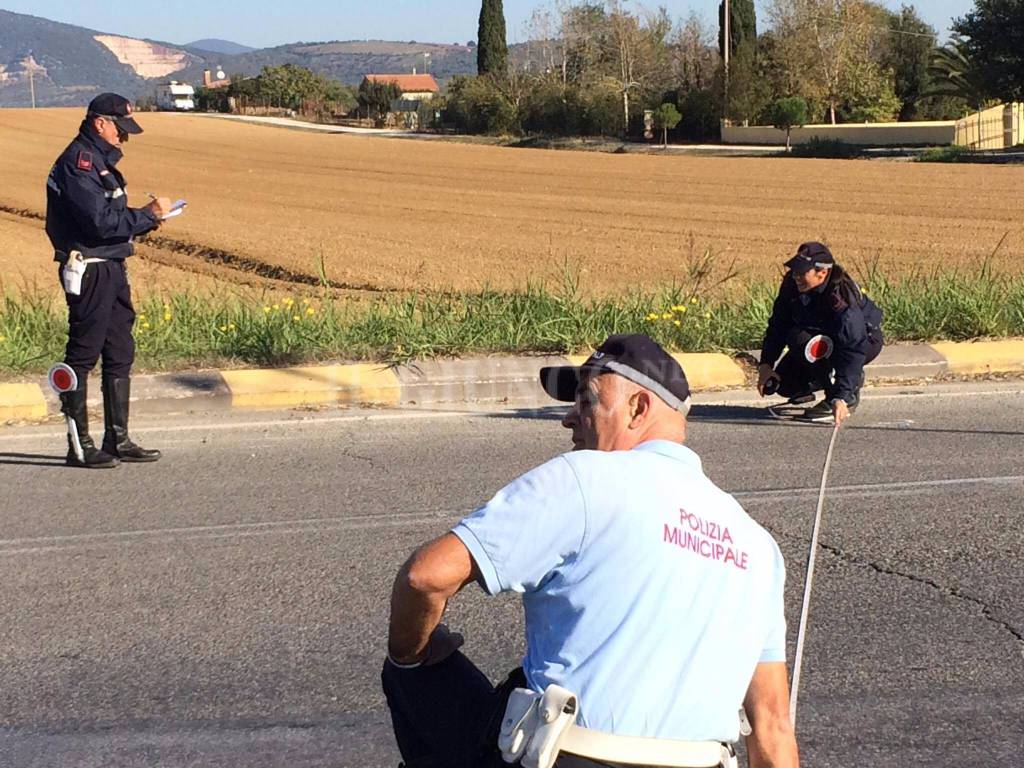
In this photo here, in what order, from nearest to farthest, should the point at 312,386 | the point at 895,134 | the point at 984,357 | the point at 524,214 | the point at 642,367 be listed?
the point at 642,367 → the point at 312,386 → the point at 984,357 → the point at 524,214 → the point at 895,134

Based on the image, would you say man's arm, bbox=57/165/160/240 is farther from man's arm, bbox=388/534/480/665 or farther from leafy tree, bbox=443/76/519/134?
leafy tree, bbox=443/76/519/134

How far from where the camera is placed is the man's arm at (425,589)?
229 cm

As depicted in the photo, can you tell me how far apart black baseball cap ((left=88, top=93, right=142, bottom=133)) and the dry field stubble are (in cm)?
1030

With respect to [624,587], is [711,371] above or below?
→ below

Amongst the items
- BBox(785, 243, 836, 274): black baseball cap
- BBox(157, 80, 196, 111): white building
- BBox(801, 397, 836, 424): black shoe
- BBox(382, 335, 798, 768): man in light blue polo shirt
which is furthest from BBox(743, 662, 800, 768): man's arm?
BBox(157, 80, 196, 111): white building

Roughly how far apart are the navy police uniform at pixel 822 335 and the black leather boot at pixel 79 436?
4.00 meters

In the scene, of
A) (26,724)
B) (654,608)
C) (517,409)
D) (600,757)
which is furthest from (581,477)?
(517,409)

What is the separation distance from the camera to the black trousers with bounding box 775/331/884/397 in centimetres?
844

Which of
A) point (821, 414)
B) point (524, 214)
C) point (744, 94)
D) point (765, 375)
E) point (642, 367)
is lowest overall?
point (821, 414)

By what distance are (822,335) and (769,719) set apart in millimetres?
5978

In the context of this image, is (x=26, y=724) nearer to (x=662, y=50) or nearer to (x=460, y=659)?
(x=460, y=659)

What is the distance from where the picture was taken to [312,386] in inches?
359

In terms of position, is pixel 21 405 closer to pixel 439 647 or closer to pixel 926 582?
pixel 926 582

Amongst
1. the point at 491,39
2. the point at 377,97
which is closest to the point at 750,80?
the point at 491,39
